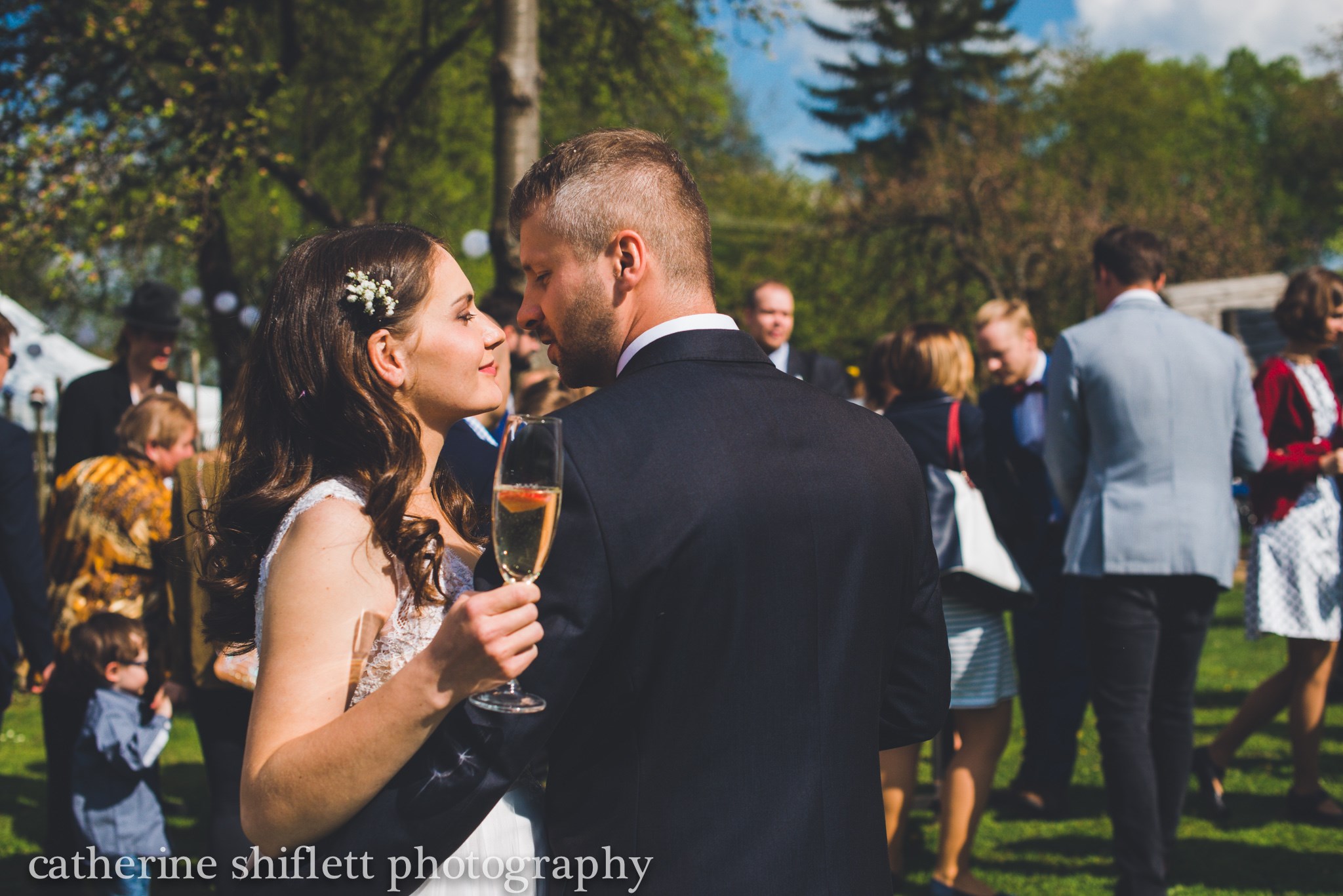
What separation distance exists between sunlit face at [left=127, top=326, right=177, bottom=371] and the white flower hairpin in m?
4.49

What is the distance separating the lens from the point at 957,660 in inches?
179

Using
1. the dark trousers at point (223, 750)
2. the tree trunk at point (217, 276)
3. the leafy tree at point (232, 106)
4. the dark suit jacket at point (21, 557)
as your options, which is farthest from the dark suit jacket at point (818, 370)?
the tree trunk at point (217, 276)

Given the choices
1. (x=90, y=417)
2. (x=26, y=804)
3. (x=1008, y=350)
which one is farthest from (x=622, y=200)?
(x=26, y=804)

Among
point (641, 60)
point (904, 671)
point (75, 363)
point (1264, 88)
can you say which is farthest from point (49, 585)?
point (1264, 88)

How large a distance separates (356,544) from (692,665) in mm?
649

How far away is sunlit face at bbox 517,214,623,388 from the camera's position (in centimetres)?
202

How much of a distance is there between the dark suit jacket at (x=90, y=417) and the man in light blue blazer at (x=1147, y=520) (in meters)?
4.78

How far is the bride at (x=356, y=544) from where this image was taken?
1659mm

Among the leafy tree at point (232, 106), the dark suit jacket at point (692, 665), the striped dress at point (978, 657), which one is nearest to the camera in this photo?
the dark suit jacket at point (692, 665)

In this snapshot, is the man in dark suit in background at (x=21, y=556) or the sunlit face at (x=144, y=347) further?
the sunlit face at (x=144, y=347)

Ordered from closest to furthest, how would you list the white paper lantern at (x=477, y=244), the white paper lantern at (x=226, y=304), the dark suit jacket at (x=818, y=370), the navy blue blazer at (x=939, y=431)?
the navy blue blazer at (x=939, y=431), the dark suit jacket at (x=818, y=370), the white paper lantern at (x=477, y=244), the white paper lantern at (x=226, y=304)

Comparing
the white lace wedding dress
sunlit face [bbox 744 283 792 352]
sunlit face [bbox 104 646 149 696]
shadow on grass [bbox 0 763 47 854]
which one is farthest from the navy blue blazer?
shadow on grass [bbox 0 763 47 854]

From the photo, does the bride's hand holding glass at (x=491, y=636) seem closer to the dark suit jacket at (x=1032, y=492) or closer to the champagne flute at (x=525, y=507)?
the champagne flute at (x=525, y=507)

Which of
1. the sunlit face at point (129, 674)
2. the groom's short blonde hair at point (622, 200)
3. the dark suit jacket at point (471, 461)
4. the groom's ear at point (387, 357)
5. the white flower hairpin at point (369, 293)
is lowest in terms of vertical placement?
the sunlit face at point (129, 674)
